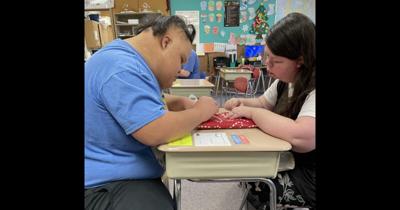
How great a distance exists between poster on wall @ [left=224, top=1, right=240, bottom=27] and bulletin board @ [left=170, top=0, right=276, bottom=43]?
0.07 meters

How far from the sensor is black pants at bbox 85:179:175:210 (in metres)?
0.86

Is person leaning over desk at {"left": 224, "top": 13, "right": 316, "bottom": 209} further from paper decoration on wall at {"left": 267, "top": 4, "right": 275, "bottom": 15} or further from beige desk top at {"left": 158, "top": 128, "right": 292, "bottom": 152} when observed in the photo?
paper decoration on wall at {"left": 267, "top": 4, "right": 275, "bottom": 15}

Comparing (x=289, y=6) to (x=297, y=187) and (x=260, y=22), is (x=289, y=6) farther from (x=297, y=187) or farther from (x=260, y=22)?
(x=297, y=187)

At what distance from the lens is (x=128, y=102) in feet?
2.68

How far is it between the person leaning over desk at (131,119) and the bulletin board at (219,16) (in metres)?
5.49

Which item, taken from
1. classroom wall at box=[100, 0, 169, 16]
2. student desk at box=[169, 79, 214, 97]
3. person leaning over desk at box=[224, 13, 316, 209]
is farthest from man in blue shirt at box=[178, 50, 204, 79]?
person leaning over desk at box=[224, 13, 316, 209]

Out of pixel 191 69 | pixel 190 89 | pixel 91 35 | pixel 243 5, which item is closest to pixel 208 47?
pixel 243 5

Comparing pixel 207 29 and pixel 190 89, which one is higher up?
pixel 207 29

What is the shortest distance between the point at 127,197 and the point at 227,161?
333mm

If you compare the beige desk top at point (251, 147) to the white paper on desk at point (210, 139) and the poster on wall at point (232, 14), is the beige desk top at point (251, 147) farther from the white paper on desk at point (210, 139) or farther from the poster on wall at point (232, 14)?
the poster on wall at point (232, 14)

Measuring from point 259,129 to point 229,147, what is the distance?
0.87 ft
